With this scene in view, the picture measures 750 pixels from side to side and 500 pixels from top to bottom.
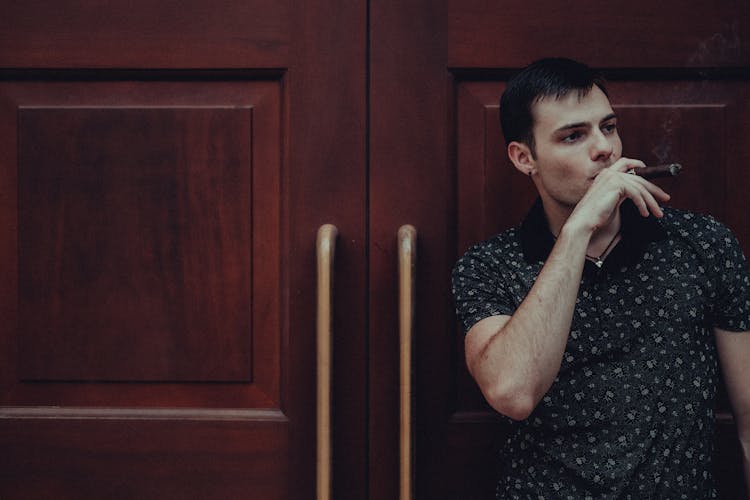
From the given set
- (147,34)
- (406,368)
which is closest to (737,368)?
(406,368)

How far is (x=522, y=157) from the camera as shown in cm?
127

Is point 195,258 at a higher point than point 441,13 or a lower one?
lower

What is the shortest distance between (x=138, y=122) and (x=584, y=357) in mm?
840

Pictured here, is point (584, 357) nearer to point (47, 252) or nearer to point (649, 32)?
point (649, 32)

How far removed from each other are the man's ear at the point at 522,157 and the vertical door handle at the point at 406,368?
226mm

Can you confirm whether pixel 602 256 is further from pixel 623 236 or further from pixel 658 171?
pixel 658 171

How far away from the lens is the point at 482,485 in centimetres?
136

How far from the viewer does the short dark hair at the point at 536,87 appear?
4.00 ft

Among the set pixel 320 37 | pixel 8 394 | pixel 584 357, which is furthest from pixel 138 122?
pixel 584 357

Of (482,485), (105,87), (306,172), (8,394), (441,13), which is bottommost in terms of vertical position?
(482,485)

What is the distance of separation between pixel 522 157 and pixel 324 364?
18.2 inches

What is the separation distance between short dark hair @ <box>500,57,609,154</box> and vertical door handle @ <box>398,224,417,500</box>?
0.27 m

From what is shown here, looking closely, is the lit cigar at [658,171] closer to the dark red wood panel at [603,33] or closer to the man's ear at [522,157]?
the man's ear at [522,157]

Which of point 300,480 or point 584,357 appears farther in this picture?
point 300,480
